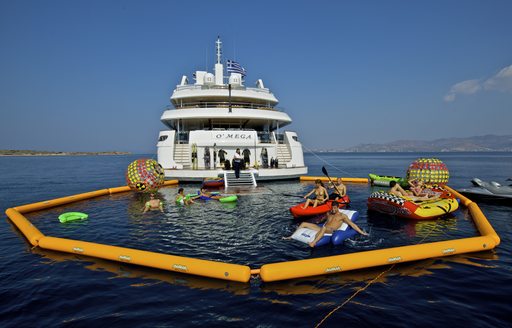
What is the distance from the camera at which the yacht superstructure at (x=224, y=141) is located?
68.9 feet

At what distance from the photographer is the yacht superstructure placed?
21000 millimetres

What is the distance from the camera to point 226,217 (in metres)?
11.4

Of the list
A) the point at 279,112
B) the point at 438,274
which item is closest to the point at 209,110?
the point at 279,112

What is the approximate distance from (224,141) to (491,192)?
1665 centimetres

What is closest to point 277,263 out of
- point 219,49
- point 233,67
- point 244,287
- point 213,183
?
point 244,287

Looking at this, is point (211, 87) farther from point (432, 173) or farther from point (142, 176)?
point (432, 173)

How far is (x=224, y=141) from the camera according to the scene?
21.1m

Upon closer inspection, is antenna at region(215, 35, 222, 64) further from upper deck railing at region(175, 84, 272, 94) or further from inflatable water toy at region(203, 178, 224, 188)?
inflatable water toy at region(203, 178, 224, 188)

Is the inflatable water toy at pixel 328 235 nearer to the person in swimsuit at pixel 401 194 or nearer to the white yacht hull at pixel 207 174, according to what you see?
the person in swimsuit at pixel 401 194

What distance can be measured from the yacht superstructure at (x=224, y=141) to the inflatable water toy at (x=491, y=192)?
1108 centimetres

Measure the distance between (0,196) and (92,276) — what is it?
18.5m

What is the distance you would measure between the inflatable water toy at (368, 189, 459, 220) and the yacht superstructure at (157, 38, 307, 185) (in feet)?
32.2

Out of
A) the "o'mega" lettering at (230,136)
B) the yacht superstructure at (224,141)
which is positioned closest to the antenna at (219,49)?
the yacht superstructure at (224,141)

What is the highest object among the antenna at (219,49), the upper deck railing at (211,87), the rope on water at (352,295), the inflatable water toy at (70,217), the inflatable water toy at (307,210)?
the antenna at (219,49)
